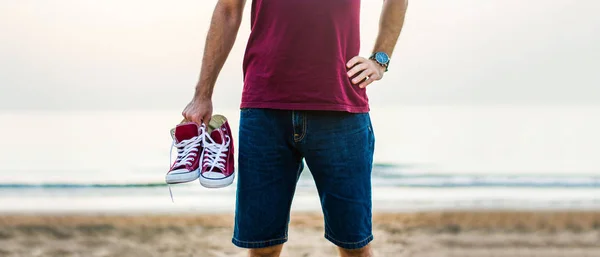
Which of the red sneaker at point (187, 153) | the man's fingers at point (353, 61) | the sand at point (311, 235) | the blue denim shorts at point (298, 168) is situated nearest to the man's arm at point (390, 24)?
the man's fingers at point (353, 61)

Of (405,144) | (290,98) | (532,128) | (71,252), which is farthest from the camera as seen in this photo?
(532,128)

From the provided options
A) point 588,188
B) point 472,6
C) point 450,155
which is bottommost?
point 450,155

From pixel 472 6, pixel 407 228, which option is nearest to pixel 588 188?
pixel 407 228

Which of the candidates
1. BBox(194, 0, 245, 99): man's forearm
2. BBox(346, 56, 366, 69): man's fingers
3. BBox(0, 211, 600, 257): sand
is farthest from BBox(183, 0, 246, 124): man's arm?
BBox(0, 211, 600, 257): sand

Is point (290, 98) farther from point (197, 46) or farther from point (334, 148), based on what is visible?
point (197, 46)

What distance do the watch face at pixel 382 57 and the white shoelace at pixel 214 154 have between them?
526 mm

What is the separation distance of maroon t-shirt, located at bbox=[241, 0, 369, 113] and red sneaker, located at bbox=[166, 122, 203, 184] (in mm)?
205

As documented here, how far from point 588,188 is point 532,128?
6.72 meters

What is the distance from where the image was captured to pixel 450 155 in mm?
10008

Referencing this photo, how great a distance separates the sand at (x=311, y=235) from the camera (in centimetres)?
370

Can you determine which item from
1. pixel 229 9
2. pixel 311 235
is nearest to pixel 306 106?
pixel 229 9

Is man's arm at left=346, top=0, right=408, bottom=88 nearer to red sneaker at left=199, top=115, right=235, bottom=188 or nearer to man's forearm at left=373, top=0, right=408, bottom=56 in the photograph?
man's forearm at left=373, top=0, right=408, bottom=56

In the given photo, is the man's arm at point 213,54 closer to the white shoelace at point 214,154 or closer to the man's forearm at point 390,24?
the white shoelace at point 214,154

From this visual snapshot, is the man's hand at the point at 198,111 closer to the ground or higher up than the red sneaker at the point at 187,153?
higher up
